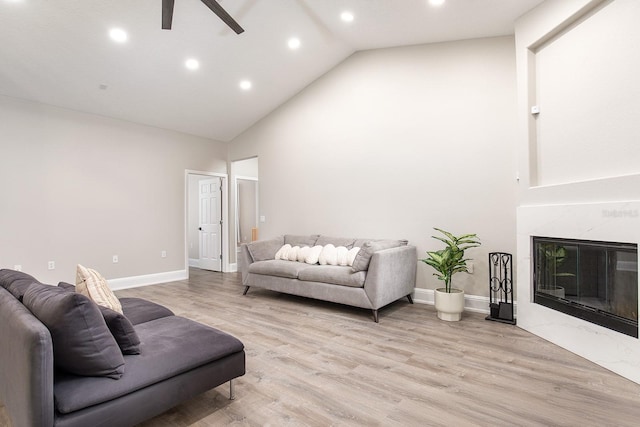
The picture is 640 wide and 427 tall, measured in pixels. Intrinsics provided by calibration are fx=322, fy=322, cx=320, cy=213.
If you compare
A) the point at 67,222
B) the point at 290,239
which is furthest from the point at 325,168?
the point at 67,222

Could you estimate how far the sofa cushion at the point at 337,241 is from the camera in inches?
178

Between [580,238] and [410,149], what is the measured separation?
2.15 m

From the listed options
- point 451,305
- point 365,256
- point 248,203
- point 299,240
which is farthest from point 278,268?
point 248,203

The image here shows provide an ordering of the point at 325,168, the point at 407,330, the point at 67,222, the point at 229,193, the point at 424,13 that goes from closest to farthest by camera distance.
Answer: the point at 407,330, the point at 424,13, the point at 67,222, the point at 325,168, the point at 229,193

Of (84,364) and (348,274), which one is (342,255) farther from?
(84,364)

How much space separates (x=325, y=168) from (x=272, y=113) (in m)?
1.64

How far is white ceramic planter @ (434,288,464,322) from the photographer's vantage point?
3.39 m

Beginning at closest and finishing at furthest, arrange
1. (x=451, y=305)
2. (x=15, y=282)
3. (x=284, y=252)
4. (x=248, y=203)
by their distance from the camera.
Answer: (x=15, y=282) < (x=451, y=305) < (x=284, y=252) < (x=248, y=203)

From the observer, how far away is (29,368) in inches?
48.4

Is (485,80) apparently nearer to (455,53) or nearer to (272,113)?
(455,53)

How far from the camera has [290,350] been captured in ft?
8.96

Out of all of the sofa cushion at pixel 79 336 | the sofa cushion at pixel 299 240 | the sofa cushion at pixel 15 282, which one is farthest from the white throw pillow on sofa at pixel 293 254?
the sofa cushion at pixel 79 336

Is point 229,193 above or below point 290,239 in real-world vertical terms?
above

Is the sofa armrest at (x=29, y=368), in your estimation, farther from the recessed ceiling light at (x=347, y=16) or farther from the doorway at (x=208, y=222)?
the doorway at (x=208, y=222)
